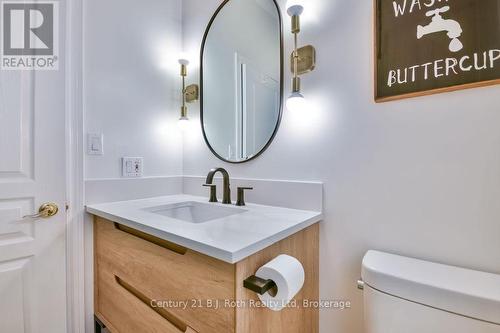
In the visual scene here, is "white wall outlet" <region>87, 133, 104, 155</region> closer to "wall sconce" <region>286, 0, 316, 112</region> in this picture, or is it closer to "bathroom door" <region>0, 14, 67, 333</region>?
"bathroom door" <region>0, 14, 67, 333</region>

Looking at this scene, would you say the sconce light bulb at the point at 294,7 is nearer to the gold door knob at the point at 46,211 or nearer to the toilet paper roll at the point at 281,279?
the toilet paper roll at the point at 281,279

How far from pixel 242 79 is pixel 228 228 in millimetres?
797

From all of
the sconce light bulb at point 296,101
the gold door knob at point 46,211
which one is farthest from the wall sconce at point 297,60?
the gold door knob at point 46,211

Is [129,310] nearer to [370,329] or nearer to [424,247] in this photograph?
[370,329]

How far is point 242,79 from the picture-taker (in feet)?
3.98

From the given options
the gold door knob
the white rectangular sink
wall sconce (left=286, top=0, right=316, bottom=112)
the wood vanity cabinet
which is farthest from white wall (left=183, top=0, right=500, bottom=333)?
the gold door knob

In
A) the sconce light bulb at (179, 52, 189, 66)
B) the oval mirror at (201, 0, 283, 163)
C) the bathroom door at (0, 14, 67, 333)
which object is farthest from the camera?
the sconce light bulb at (179, 52, 189, 66)

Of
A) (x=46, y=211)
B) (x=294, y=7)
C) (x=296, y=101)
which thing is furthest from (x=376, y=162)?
(x=46, y=211)

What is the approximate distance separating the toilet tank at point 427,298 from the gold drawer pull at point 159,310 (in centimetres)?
53

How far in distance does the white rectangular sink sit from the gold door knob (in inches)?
15.0

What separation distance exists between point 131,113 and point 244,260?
1.06 m

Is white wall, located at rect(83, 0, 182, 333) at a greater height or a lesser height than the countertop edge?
greater

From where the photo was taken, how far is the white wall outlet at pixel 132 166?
4.08 feet

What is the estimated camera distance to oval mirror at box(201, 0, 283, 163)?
1.10 meters
